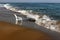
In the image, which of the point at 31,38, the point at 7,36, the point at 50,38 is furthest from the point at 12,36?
the point at 50,38

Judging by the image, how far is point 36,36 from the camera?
29.0ft

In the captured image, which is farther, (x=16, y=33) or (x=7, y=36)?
(x=16, y=33)

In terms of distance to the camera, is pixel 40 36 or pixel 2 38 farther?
pixel 40 36

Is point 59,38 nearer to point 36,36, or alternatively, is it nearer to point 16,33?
point 36,36

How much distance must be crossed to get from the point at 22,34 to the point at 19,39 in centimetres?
92

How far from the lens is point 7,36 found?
8398mm

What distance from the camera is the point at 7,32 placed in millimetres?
9078

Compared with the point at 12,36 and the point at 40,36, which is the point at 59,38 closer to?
the point at 40,36

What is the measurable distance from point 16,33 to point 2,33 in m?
0.60

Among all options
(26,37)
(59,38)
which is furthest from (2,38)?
(59,38)

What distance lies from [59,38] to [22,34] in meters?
1.58

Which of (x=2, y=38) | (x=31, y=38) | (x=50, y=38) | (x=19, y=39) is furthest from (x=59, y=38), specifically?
(x=2, y=38)

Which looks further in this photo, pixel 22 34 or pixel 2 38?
pixel 22 34

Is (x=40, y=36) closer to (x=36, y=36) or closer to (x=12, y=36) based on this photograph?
(x=36, y=36)
